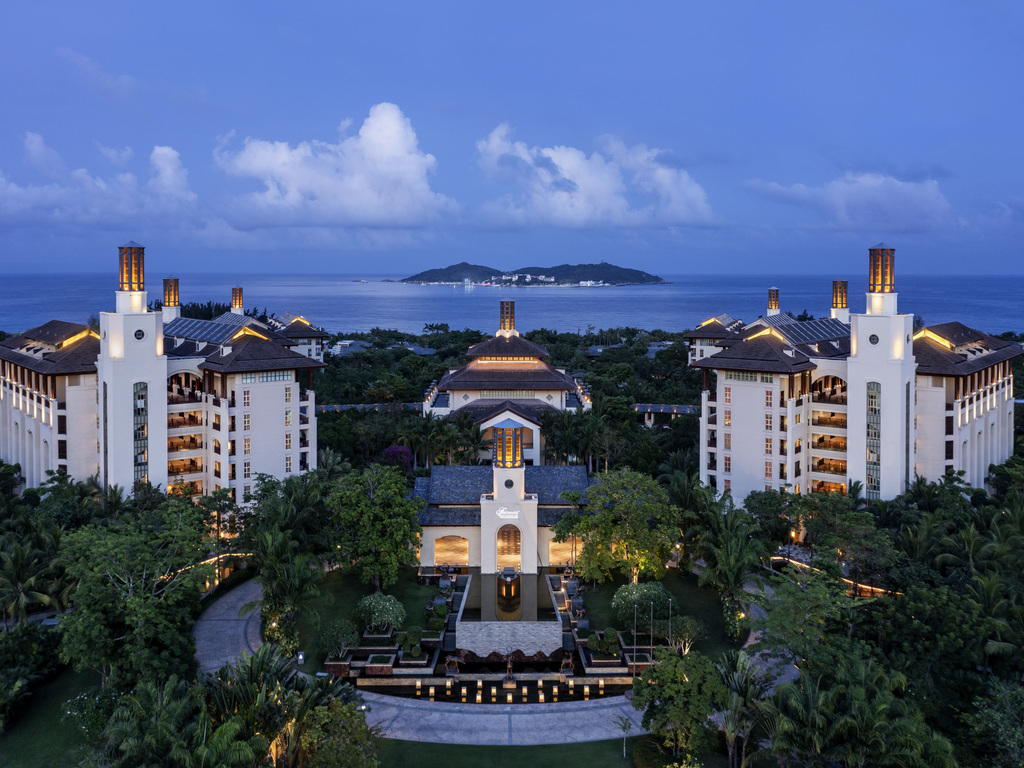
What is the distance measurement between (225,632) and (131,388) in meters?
15.4

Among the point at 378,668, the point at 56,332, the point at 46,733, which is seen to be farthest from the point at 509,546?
the point at 56,332

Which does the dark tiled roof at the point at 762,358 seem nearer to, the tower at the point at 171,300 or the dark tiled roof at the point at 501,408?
the dark tiled roof at the point at 501,408

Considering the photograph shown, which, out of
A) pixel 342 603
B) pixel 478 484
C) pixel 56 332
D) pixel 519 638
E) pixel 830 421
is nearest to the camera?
pixel 519 638

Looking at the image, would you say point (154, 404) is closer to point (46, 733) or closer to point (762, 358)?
point (46, 733)

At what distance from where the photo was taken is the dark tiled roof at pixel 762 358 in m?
44.2

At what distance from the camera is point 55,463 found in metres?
44.4

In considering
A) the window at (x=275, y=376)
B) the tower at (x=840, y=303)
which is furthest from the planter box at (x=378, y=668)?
the tower at (x=840, y=303)

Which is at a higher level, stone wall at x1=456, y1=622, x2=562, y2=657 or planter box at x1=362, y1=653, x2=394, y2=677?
stone wall at x1=456, y1=622, x2=562, y2=657

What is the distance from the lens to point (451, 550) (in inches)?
1599

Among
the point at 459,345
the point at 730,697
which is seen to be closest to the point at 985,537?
the point at 730,697

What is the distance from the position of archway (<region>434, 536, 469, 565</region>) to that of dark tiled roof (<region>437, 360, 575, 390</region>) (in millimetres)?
22127

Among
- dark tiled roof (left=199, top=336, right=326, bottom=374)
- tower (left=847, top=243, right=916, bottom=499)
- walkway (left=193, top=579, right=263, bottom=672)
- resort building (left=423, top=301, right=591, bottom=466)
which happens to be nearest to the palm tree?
walkway (left=193, top=579, right=263, bottom=672)

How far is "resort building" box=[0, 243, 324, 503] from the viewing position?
42531 mm

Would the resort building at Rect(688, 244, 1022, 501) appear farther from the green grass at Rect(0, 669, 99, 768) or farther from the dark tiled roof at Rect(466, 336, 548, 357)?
the green grass at Rect(0, 669, 99, 768)
